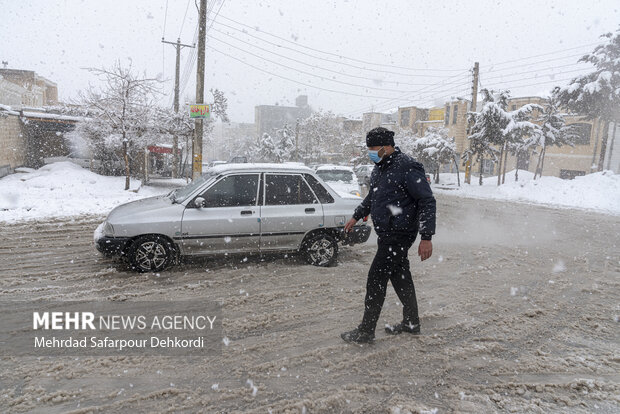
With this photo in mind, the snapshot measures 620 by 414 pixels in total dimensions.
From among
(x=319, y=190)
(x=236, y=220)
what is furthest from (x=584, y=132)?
(x=236, y=220)

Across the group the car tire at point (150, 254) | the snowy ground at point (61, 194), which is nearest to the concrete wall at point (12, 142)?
the snowy ground at point (61, 194)

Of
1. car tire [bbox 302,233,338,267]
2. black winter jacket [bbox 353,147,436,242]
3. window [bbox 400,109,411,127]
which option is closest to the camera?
black winter jacket [bbox 353,147,436,242]

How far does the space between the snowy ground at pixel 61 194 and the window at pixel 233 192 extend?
21.4 ft

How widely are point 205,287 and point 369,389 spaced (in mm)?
2800

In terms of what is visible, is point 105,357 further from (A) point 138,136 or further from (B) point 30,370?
(A) point 138,136

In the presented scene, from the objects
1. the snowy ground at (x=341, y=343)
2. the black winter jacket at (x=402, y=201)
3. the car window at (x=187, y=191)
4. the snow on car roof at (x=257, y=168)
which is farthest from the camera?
the snow on car roof at (x=257, y=168)

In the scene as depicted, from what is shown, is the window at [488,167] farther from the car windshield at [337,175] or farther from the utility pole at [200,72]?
the utility pole at [200,72]

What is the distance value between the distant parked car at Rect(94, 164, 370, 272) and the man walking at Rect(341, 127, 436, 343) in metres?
2.46

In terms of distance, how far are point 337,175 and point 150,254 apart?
29.8ft

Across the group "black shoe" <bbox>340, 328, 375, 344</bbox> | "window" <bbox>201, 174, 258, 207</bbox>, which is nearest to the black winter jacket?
"black shoe" <bbox>340, 328, 375, 344</bbox>

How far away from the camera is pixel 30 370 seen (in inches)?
121

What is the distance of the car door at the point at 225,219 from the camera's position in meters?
5.58

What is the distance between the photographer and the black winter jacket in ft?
11.3

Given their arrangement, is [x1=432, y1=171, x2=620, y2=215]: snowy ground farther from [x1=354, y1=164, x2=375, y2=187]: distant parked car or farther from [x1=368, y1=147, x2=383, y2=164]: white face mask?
[x1=368, y1=147, x2=383, y2=164]: white face mask
